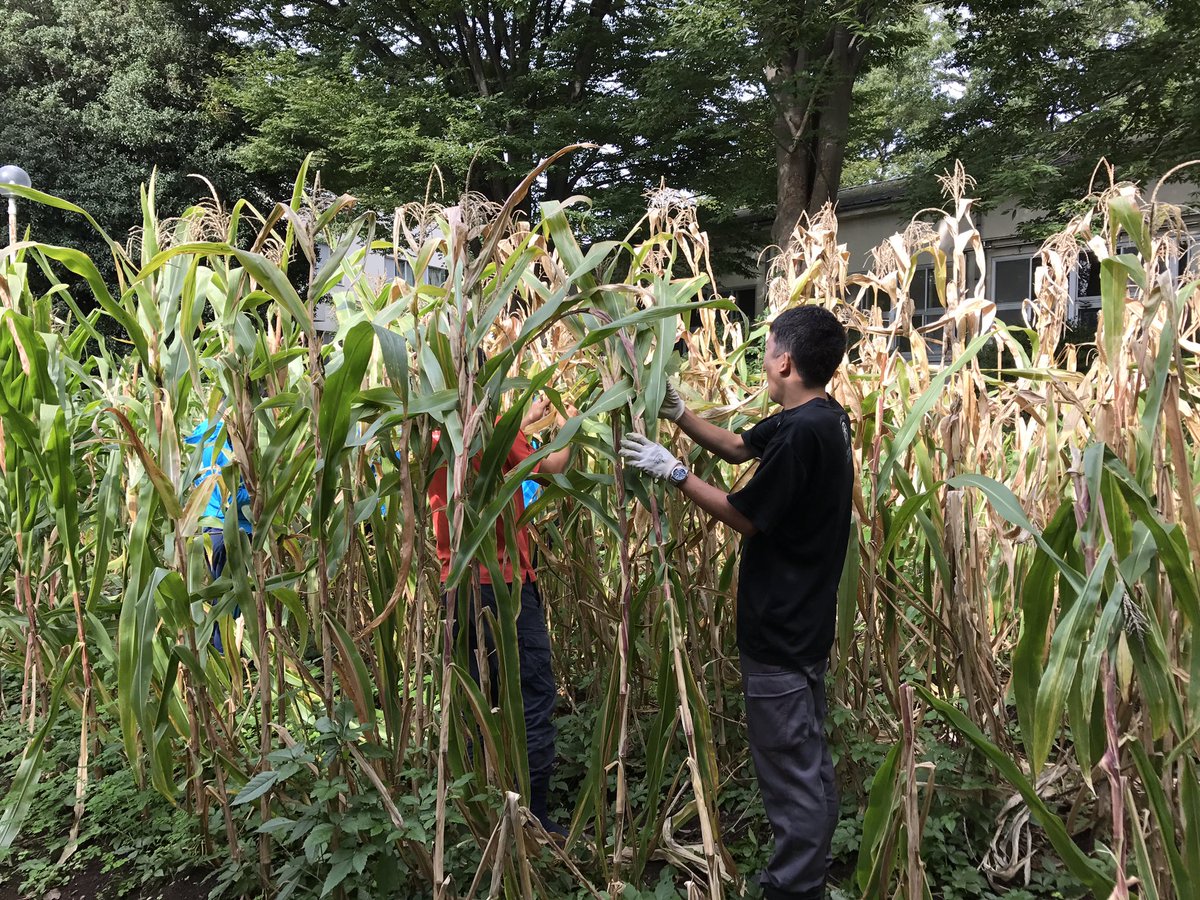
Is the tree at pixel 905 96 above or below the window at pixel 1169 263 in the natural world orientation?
above

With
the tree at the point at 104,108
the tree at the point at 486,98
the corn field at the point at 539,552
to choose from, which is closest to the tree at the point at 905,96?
the tree at the point at 486,98

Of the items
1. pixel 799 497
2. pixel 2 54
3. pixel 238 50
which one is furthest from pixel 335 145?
pixel 799 497

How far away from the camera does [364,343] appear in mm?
1286

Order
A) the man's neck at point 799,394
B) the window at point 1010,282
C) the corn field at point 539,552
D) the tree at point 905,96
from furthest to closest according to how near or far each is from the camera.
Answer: the tree at point 905,96 → the window at point 1010,282 → the man's neck at point 799,394 → the corn field at point 539,552

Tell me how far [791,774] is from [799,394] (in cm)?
78

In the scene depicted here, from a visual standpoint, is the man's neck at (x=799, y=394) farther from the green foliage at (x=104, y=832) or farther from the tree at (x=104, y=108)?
the tree at (x=104, y=108)

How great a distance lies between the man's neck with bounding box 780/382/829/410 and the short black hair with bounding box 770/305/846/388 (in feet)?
0.03

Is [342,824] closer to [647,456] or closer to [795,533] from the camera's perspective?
[647,456]

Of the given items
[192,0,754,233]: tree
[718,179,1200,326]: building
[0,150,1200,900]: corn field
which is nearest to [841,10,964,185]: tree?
[718,179,1200,326]: building

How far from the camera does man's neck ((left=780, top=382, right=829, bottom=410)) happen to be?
166 cm

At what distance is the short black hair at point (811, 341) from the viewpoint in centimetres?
161

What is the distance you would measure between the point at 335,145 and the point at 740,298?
7660 mm

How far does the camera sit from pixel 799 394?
5.48 feet

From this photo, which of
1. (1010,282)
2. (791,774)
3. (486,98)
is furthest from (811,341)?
(1010,282)
